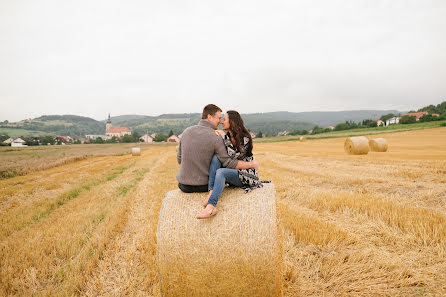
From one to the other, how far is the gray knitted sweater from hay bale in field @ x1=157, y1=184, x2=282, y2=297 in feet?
2.07

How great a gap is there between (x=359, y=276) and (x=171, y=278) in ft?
8.21

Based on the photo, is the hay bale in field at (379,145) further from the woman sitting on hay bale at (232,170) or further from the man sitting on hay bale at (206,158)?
the man sitting on hay bale at (206,158)

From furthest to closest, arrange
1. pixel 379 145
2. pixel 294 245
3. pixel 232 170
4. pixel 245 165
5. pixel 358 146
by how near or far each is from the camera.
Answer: pixel 379 145 < pixel 358 146 < pixel 294 245 < pixel 245 165 < pixel 232 170

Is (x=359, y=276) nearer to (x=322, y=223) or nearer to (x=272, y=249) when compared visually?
(x=272, y=249)

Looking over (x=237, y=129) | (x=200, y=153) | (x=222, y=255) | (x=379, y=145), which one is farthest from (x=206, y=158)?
(x=379, y=145)

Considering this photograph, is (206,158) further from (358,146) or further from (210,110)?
(358,146)

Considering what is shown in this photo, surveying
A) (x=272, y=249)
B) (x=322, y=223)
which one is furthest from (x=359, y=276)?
(x=322, y=223)

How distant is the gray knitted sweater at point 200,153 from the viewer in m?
4.17

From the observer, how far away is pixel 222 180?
13.0 feet

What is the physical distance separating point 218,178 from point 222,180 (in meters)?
0.06

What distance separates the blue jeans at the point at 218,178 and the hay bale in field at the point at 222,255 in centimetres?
26

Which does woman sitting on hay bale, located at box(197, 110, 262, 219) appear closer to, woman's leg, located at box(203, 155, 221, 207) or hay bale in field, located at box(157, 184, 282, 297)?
woman's leg, located at box(203, 155, 221, 207)

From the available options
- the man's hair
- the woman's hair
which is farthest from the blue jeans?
the man's hair

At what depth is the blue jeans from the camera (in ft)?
12.7
